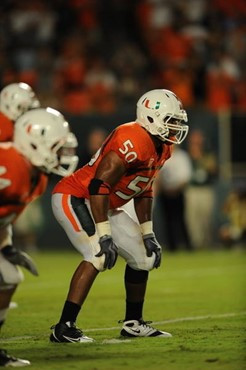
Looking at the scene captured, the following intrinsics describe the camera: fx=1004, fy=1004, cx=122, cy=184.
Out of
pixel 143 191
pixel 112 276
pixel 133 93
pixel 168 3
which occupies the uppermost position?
pixel 168 3

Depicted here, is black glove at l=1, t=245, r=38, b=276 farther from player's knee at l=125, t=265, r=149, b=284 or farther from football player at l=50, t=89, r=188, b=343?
player's knee at l=125, t=265, r=149, b=284

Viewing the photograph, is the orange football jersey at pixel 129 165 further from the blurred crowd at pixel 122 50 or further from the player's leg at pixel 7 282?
the blurred crowd at pixel 122 50

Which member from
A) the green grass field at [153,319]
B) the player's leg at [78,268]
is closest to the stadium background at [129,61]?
the green grass field at [153,319]

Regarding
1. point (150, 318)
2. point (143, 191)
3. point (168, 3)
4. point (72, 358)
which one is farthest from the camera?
point (168, 3)

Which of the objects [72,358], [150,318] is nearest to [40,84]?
[150,318]

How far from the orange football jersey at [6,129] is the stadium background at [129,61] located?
5.88m

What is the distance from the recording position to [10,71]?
48.5 ft

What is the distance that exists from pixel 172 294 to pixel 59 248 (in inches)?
202

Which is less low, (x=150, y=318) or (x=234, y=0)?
(x=234, y=0)

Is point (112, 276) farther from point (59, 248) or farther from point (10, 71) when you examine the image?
point (10, 71)

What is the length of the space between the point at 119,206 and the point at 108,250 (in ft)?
2.04

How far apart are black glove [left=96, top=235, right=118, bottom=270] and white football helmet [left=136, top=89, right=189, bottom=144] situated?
768mm

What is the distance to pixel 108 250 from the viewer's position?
572 cm

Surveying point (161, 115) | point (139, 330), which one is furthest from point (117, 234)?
point (161, 115)
